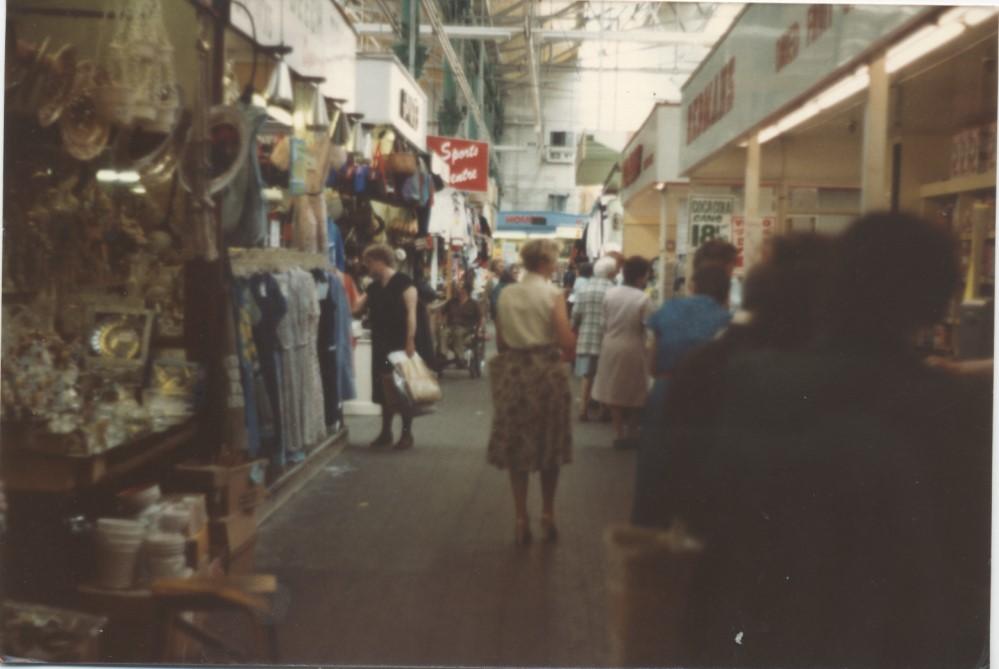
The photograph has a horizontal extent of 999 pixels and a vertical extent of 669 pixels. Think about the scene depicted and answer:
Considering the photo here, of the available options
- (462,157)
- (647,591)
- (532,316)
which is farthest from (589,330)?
(462,157)

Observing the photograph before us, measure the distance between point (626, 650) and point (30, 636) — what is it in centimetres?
218

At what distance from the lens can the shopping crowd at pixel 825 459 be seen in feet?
11.2

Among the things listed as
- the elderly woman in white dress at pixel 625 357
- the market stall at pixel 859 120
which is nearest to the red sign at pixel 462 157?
the market stall at pixel 859 120

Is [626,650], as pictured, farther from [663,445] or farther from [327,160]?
[327,160]

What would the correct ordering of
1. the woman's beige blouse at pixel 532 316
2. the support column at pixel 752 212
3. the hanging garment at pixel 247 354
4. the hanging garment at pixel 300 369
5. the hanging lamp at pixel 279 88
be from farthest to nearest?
the hanging garment at pixel 300 369 → the hanging garment at pixel 247 354 → the hanging lamp at pixel 279 88 → the woman's beige blouse at pixel 532 316 → the support column at pixel 752 212

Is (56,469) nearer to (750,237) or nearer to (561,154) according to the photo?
(750,237)

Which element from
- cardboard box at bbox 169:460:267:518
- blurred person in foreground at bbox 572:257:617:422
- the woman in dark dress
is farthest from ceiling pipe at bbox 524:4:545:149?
cardboard box at bbox 169:460:267:518

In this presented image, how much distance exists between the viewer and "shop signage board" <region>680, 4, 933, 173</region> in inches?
142

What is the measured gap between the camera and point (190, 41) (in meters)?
4.51

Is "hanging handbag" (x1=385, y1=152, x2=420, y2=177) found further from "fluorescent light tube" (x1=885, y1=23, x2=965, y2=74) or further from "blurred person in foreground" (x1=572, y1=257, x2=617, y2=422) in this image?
"fluorescent light tube" (x1=885, y1=23, x2=965, y2=74)

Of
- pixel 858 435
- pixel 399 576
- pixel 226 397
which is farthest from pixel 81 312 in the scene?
pixel 858 435

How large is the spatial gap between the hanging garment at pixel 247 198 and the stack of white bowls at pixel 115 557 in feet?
4.72

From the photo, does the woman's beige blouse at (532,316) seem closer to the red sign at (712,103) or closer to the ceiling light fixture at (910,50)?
the ceiling light fixture at (910,50)

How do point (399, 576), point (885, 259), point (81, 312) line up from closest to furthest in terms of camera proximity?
1. point (885, 259)
2. point (399, 576)
3. point (81, 312)
